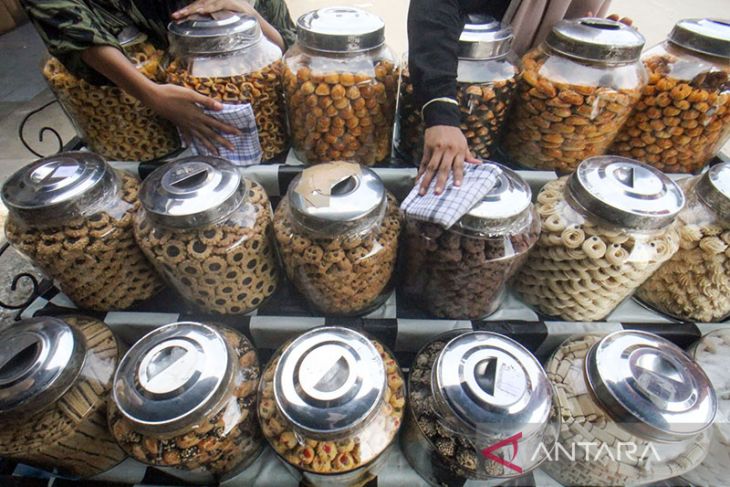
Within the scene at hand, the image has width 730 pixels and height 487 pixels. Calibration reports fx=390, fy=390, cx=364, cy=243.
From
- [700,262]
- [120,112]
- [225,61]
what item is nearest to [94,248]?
[120,112]

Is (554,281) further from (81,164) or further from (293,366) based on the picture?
(81,164)

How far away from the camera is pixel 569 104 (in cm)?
78

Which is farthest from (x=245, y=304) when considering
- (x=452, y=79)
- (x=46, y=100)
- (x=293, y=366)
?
(x=46, y=100)

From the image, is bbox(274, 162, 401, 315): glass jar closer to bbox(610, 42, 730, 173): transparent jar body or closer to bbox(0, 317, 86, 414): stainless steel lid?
bbox(0, 317, 86, 414): stainless steel lid

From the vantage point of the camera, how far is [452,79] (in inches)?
29.0

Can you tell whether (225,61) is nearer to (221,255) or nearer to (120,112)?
(120,112)

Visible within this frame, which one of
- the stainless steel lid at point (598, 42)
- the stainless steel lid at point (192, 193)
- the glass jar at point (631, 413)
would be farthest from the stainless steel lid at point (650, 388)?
the stainless steel lid at point (192, 193)

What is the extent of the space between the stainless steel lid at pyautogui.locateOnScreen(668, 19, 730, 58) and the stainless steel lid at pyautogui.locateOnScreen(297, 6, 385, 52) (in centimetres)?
65

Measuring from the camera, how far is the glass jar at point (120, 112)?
31.7 inches

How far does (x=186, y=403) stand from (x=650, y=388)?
2.22ft

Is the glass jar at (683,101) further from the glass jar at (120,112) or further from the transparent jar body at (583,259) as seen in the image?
the glass jar at (120,112)

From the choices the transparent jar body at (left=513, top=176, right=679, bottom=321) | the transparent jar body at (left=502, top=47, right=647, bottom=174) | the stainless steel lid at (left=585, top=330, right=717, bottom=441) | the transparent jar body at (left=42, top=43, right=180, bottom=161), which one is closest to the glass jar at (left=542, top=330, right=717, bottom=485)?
the stainless steel lid at (left=585, top=330, right=717, bottom=441)

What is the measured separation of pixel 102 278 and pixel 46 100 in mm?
2230

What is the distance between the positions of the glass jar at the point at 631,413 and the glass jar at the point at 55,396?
77cm
